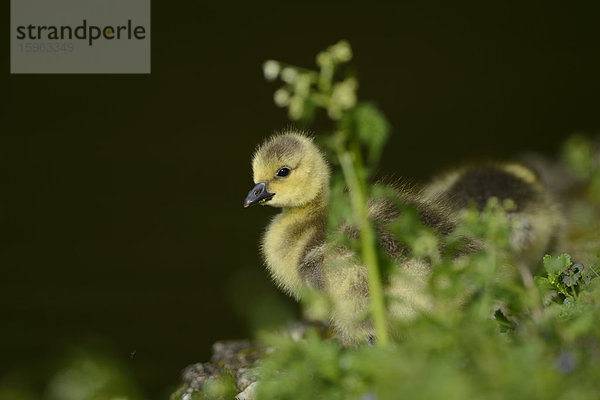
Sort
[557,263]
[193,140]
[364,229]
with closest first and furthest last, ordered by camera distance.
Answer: [364,229]
[557,263]
[193,140]

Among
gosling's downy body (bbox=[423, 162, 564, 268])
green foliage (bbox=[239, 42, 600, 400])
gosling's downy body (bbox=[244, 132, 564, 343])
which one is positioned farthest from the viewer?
gosling's downy body (bbox=[423, 162, 564, 268])

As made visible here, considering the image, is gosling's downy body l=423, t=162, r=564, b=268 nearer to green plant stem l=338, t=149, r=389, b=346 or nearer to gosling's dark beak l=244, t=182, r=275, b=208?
gosling's dark beak l=244, t=182, r=275, b=208

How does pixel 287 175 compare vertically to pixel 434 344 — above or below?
above

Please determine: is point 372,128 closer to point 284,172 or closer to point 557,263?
point 557,263

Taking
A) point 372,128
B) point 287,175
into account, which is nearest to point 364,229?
point 372,128

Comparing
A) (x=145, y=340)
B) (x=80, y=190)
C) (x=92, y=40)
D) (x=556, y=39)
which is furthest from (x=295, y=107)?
(x=556, y=39)

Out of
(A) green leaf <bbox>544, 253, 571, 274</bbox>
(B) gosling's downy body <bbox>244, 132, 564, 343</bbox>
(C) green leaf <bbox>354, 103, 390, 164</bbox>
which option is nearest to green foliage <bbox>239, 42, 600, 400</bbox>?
(C) green leaf <bbox>354, 103, 390, 164</bbox>

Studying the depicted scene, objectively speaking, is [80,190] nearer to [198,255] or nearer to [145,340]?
[198,255]

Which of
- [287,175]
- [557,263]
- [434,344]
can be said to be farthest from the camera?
[287,175]

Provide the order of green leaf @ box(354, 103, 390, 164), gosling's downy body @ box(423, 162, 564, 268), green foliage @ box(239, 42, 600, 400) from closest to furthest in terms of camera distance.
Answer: green foliage @ box(239, 42, 600, 400) < green leaf @ box(354, 103, 390, 164) < gosling's downy body @ box(423, 162, 564, 268)
